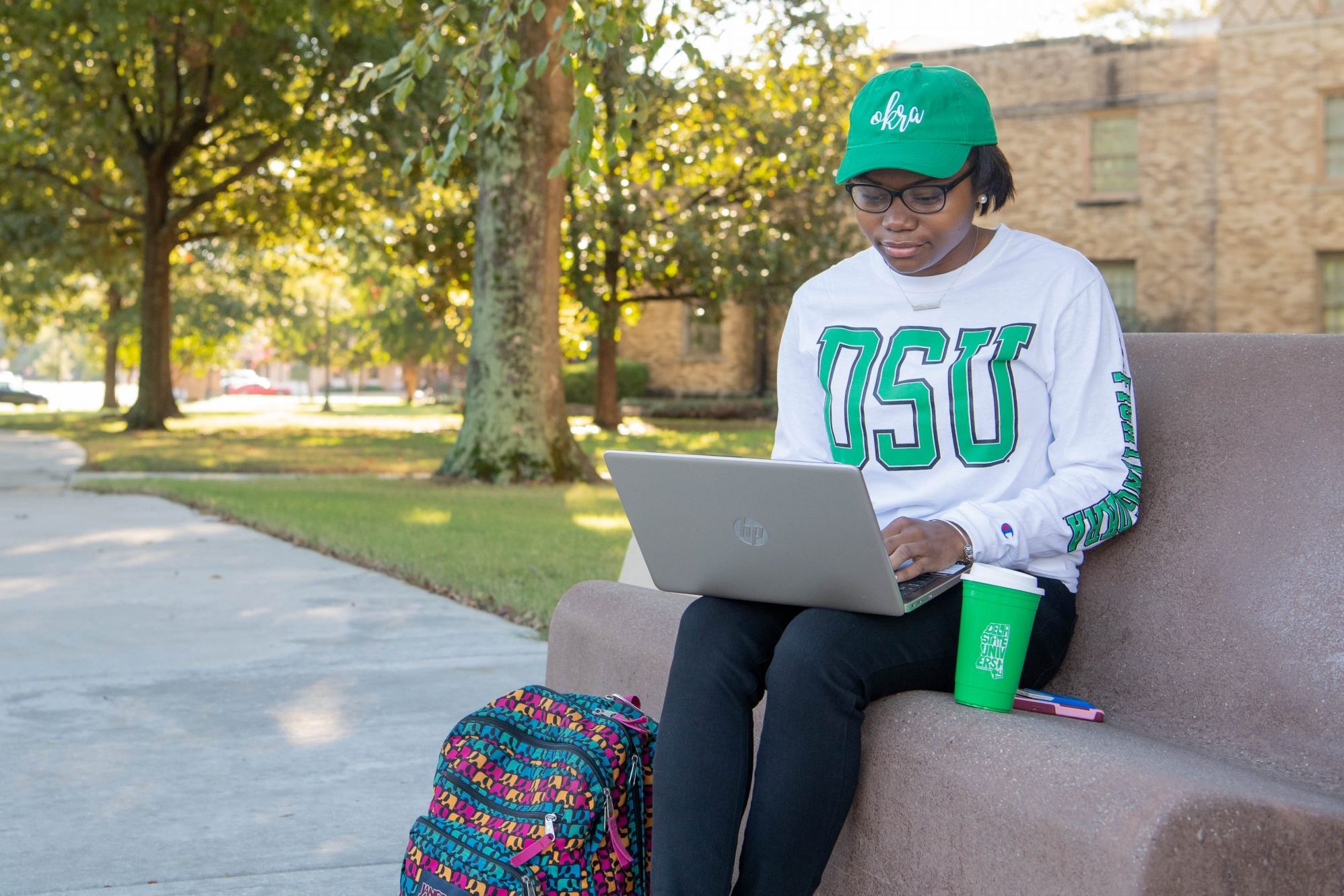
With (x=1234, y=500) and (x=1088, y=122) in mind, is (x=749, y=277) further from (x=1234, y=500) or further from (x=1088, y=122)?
(x=1234, y=500)

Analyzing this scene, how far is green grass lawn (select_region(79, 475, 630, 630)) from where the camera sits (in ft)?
25.1

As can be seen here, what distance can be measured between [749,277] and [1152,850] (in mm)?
24548

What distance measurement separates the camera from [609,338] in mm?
27359

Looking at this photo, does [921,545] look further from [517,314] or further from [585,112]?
[517,314]

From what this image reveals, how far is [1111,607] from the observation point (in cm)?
275

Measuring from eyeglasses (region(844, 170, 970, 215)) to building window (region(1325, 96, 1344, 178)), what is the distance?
26.7 metres

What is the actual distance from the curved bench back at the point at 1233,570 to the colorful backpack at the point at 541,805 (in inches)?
35.3

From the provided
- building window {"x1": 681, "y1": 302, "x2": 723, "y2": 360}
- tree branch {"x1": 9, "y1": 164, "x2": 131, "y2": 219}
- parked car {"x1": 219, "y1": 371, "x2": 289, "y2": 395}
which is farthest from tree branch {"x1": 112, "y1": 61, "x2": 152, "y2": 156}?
parked car {"x1": 219, "y1": 371, "x2": 289, "y2": 395}

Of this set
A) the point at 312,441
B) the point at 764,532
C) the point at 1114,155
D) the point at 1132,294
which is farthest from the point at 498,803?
the point at 1114,155

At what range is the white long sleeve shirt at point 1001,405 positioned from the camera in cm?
260

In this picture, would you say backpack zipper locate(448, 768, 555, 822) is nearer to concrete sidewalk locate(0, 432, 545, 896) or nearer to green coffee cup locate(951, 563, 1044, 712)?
concrete sidewalk locate(0, 432, 545, 896)

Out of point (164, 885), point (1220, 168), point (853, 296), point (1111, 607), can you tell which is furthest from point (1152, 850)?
point (1220, 168)

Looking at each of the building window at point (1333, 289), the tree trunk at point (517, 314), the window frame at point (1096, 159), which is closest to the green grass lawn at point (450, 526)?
the tree trunk at point (517, 314)

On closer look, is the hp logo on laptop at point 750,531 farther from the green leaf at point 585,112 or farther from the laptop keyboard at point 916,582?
the green leaf at point 585,112
